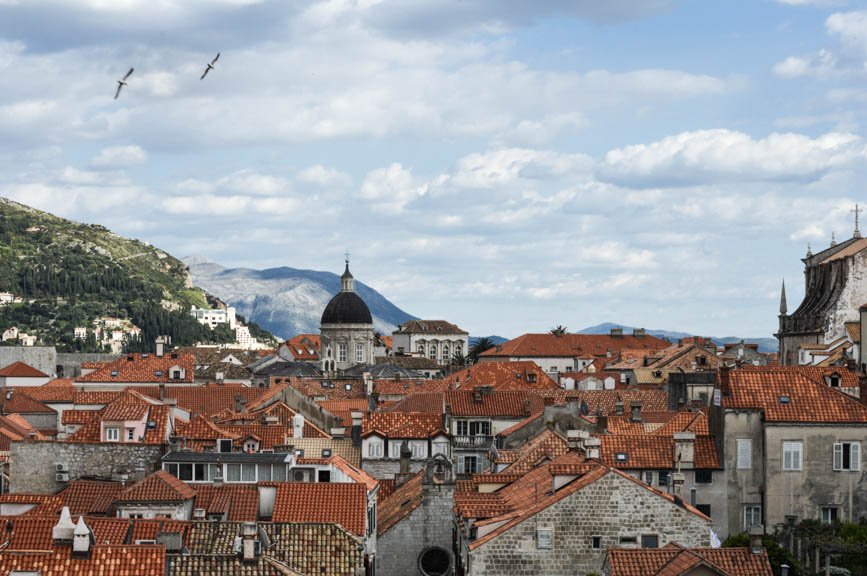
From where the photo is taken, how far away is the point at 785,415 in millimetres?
56188

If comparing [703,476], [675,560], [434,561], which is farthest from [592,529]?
[703,476]

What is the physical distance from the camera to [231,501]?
4859 cm

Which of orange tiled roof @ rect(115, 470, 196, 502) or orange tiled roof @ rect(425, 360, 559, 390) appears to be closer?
orange tiled roof @ rect(115, 470, 196, 502)

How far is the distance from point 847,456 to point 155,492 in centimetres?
→ 2679

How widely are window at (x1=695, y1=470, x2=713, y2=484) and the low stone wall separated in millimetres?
21248

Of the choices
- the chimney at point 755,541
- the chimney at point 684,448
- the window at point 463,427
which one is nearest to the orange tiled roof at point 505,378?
the window at point 463,427

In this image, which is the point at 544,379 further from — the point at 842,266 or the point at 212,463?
the point at 212,463

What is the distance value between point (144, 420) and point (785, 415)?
27.2m

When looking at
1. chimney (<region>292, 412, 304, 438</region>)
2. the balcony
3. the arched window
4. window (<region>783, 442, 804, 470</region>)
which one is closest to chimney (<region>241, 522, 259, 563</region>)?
the arched window

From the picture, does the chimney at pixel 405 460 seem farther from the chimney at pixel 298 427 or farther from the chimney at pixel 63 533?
the chimney at pixel 63 533

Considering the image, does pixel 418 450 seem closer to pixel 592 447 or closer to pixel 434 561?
pixel 434 561

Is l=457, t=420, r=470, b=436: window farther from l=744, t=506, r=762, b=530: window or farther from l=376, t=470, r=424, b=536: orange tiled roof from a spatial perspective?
l=744, t=506, r=762, b=530: window

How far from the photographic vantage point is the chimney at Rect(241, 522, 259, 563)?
36.6m

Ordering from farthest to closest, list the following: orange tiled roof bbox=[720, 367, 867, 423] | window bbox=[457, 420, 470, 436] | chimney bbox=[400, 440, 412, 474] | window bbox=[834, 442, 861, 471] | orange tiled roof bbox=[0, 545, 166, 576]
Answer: window bbox=[457, 420, 470, 436], chimney bbox=[400, 440, 412, 474], orange tiled roof bbox=[720, 367, 867, 423], window bbox=[834, 442, 861, 471], orange tiled roof bbox=[0, 545, 166, 576]
